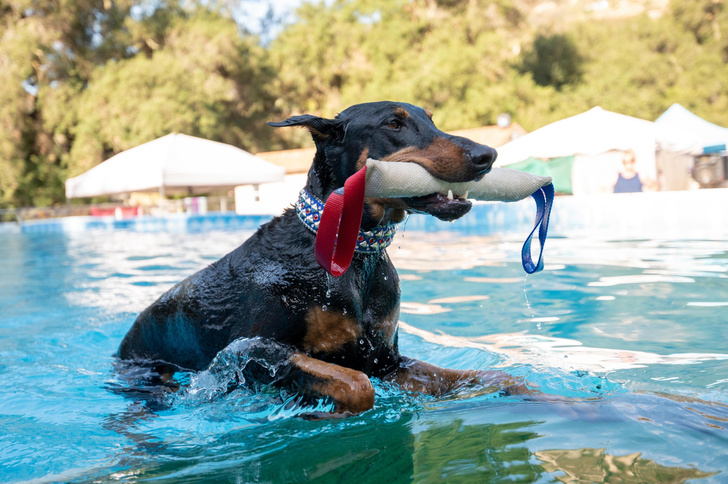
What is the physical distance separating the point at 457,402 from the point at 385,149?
1160 millimetres

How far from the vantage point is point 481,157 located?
2.38 m

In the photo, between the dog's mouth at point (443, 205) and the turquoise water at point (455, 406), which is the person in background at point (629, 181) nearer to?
the turquoise water at point (455, 406)

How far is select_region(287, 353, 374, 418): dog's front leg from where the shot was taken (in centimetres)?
233

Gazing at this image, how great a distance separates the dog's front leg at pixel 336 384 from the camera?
2.33 m

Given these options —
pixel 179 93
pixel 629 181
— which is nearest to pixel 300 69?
pixel 179 93

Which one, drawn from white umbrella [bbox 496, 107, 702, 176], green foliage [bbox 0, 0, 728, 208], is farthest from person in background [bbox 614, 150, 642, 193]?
green foliage [bbox 0, 0, 728, 208]

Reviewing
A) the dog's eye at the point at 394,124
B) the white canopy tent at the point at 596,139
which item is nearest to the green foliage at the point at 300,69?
the white canopy tent at the point at 596,139

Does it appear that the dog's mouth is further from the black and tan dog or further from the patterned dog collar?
the patterned dog collar

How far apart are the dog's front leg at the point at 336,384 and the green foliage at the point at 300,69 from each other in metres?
30.4

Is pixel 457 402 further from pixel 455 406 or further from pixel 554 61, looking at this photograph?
pixel 554 61

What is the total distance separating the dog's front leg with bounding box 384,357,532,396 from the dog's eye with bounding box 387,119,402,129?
1.15 m

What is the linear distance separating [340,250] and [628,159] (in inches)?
557

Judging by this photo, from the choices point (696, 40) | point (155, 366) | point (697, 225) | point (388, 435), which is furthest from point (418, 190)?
point (696, 40)

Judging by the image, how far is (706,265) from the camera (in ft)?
21.6
